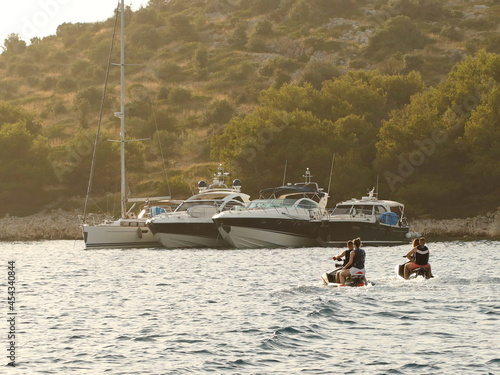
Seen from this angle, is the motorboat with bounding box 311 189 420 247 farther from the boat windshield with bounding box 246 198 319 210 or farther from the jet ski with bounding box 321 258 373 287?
the jet ski with bounding box 321 258 373 287

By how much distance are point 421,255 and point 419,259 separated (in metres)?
0.16

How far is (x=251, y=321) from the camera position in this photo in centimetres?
2238

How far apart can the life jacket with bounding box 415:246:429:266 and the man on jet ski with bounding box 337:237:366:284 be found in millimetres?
2324

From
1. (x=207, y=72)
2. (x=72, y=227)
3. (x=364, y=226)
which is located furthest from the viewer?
(x=207, y=72)

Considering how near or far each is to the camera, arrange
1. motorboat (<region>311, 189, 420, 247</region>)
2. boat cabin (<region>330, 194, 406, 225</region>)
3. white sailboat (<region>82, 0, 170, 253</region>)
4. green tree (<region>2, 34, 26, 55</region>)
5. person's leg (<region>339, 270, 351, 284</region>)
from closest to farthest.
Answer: person's leg (<region>339, 270, 351, 284</region>)
motorboat (<region>311, 189, 420, 247</region>)
white sailboat (<region>82, 0, 170, 253</region>)
boat cabin (<region>330, 194, 406, 225</region>)
green tree (<region>2, 34, 26, 55</region>)

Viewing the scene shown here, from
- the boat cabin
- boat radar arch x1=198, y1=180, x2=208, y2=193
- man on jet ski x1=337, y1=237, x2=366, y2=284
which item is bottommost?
man on jet ski x1=337, y1=237, x2=366, y2=284

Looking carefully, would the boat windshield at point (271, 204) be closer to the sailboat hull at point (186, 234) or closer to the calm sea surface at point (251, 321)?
the sailboat hull at point (186, 234)

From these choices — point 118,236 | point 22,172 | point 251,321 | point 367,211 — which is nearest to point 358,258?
point 251,321

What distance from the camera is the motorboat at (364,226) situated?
169 feet

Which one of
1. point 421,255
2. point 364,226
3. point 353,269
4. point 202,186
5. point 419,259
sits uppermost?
point 202,186

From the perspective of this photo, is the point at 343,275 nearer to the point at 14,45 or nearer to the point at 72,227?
the point at 72,227

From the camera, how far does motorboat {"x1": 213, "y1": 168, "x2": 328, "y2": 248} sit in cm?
4944

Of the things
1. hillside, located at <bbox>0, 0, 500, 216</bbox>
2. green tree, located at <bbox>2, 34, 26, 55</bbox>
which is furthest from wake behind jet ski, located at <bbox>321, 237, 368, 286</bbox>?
green tree, located at <bbox>2, 34, 26, 55</bbox>

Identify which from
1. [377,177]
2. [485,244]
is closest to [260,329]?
[485,244]
